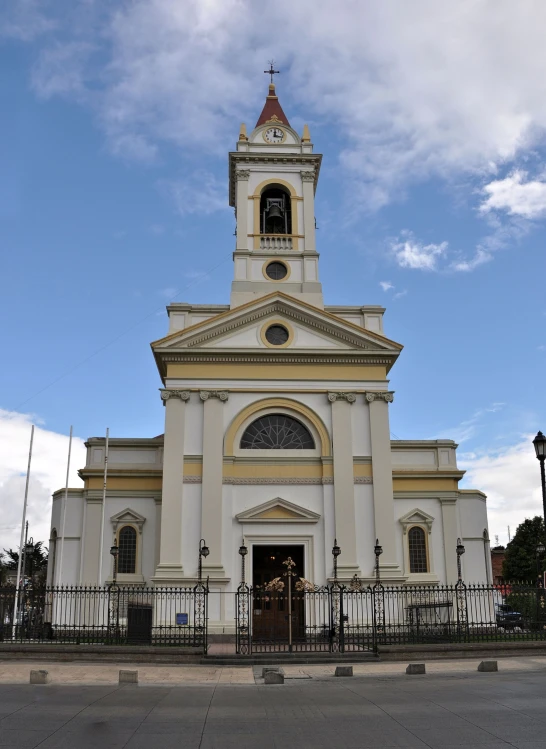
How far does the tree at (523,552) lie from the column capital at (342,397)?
41071 millimetres

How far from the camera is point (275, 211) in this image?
3866 cm

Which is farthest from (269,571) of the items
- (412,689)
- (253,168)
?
(253,168)

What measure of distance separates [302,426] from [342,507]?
4008mm

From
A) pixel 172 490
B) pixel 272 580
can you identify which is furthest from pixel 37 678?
pixel 172 490

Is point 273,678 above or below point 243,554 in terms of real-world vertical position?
below

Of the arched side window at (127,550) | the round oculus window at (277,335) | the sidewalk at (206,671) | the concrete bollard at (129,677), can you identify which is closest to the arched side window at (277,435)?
the round oculus window at (277,335)

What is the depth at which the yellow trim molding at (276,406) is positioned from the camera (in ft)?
108

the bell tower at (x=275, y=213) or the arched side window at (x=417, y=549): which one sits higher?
the bell tower at (x=275, y=213)

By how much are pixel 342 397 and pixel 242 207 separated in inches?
451

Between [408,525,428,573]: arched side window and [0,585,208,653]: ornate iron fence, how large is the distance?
34.6ft

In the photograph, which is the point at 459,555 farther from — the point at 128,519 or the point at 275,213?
the point at 275,213

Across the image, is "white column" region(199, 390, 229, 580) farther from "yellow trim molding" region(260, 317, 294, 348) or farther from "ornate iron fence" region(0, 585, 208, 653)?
"yellow trim molding" region(260, 317, 294, 348)

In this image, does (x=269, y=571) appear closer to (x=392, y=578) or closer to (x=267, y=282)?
(x=392, y=578)

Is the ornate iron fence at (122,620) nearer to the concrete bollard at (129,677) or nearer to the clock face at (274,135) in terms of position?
the concrete bollard at (129,677)
